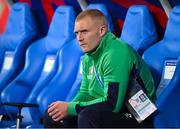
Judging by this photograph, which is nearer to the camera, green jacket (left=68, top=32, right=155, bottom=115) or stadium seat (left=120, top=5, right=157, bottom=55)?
green jacket (left=68, top=32, right=155, bottom=115)

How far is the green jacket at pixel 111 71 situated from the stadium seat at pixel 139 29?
0.84 m

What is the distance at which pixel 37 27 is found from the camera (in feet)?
17.5

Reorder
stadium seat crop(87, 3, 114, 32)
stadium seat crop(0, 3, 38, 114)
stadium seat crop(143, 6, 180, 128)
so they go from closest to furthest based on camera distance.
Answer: stadium seat crop(143, 6, 180, 128)
stadium seat crop(87, 3, 114, 32)
stadium seat crop(0, 3, 38, 114)

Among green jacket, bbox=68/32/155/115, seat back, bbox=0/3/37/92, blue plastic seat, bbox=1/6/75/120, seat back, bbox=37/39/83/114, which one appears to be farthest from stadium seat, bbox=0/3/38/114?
green jacket, bbox=68/32/155/115

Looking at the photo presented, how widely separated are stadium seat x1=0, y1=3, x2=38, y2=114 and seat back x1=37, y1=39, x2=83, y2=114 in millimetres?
591

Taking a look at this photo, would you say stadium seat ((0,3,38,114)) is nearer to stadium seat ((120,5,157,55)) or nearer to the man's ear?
stadium seat ((120,5,157,55))

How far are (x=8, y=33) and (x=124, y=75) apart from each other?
239 cm

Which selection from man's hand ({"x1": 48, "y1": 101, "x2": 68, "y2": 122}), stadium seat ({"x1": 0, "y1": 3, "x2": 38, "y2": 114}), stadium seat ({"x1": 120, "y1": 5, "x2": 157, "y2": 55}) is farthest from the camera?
stadium seat ({"x1": 0, "y1": 3, "x2": 38, "y2": 114})

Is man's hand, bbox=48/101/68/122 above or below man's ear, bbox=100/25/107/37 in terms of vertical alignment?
below

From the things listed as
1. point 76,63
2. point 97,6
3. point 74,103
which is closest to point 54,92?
point 76,63

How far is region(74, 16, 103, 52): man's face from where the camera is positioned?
10.7 feet

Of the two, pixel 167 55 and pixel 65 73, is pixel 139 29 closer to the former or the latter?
pixel 167 55

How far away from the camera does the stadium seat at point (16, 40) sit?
5121 millimetres

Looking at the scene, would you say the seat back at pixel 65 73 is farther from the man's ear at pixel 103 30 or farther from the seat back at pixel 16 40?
the man's ear at pixel 103 30
